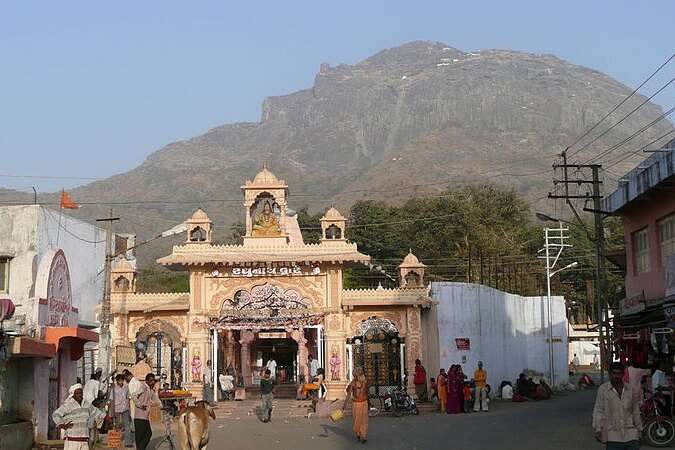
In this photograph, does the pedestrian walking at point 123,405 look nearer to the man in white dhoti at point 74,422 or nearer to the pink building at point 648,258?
the man in white dhoti at point 74,422

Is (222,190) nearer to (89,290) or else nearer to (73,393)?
(89,290)

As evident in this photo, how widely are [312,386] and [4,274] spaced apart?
12337 millimetres

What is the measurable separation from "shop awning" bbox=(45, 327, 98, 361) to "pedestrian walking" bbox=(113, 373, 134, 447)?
1.23 meters

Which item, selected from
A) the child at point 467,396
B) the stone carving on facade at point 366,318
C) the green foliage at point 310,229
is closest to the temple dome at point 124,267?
the stone carving on facade at point 366,318

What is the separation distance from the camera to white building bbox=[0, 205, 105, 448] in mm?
17500

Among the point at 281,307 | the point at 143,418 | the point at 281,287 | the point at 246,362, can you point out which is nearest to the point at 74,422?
the point at 143,418

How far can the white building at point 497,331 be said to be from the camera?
32344 mm

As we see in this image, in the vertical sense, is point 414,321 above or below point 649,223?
below

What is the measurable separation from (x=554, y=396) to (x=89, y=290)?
59.2 feet

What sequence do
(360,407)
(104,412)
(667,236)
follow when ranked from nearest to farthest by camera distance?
1. (104,412)
2. (360,407)
3. (667,236)

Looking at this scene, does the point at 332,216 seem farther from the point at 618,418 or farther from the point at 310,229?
the point at 310,229

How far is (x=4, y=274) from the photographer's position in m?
22.2

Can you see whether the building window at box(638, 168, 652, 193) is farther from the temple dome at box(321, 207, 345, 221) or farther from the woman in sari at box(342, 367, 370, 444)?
the temple dome at box(321, 207, 345, 221)

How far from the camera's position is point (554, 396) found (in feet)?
120
